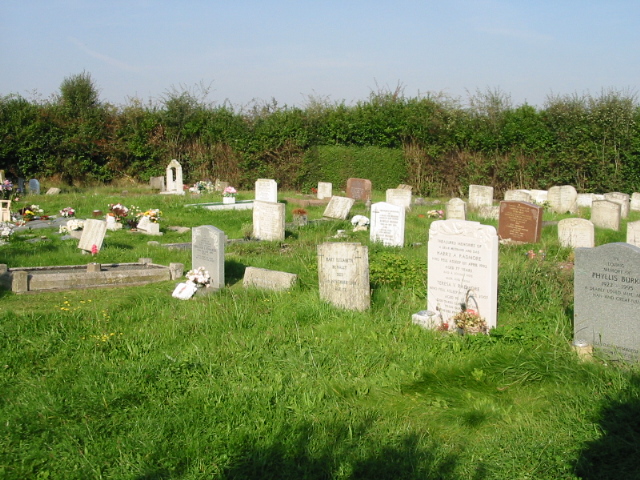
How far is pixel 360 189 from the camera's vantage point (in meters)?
20.7

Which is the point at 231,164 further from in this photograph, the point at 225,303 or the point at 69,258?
the point at 225,303

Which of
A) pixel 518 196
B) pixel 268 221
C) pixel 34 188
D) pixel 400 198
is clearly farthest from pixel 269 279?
pixel 34 188

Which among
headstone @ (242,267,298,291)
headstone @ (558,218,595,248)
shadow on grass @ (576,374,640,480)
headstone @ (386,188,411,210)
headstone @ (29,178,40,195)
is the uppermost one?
headstone @ (29,178,40,195)

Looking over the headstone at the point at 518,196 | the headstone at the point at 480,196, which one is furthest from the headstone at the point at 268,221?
the headstone at the point at 518,196

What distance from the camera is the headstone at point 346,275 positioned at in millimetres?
7262

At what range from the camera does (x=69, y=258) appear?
10617mm

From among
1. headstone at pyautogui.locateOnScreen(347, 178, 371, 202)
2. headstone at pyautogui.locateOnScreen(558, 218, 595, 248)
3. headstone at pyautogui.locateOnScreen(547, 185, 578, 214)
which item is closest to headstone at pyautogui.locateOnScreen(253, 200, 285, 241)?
headstone at pyautogui.locateOnScreen(558, 218, 595, 248)

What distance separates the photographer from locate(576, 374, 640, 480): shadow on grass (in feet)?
12.9

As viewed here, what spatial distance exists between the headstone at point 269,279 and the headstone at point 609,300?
3.71 m

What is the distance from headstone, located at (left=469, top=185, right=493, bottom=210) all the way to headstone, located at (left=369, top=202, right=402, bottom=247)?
6764mm

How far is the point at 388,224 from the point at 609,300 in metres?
6.81

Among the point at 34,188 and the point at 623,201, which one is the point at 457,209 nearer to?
the point at 623,201

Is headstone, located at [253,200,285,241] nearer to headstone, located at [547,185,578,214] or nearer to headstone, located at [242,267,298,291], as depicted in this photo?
headstone, located at [242,267,298,291]

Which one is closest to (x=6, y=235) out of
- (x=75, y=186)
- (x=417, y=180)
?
(x=75, y=186)
